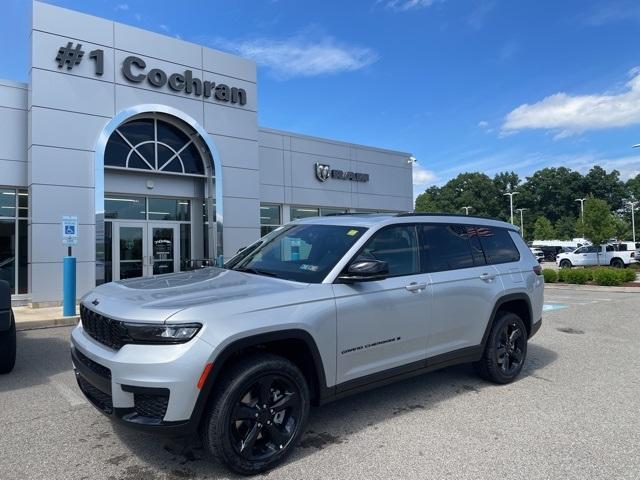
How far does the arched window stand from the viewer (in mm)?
13391

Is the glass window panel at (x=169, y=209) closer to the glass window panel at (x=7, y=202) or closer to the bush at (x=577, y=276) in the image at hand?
the glass window panel at (x=7, y=202)

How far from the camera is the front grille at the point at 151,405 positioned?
297 centimetres

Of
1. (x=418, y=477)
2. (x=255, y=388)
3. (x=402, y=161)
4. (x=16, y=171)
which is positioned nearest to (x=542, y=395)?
(x=418, y=477)

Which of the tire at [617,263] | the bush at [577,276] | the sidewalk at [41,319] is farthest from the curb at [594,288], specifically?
the sidewalk at [41,319]

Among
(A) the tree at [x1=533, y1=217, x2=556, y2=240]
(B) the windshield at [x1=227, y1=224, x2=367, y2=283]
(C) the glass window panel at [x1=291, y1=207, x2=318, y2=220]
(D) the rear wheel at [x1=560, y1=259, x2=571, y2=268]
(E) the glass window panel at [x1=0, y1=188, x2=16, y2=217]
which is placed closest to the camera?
(B) the windshield at [x1=227, y1=224, x2=367, y2=283]

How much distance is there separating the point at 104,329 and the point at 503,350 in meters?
4.13

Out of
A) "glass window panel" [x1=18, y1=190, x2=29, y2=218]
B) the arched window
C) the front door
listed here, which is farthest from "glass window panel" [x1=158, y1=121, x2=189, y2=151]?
"glass window panel" [x1=18, y1=190, x2=29, y2=218]

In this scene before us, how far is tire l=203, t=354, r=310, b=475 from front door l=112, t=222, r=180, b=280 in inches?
441

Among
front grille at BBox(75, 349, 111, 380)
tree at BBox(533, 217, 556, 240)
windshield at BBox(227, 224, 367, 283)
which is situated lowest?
front grille at BBox(75, 349, 111, 380)

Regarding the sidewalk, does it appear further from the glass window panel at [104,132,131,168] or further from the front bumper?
the front bumper

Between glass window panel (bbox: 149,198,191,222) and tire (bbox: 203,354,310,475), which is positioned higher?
glass window panel (bbox: 149,198,191,222)

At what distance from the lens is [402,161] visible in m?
22.2

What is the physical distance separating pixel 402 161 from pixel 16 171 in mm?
15381

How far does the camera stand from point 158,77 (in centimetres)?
1380
